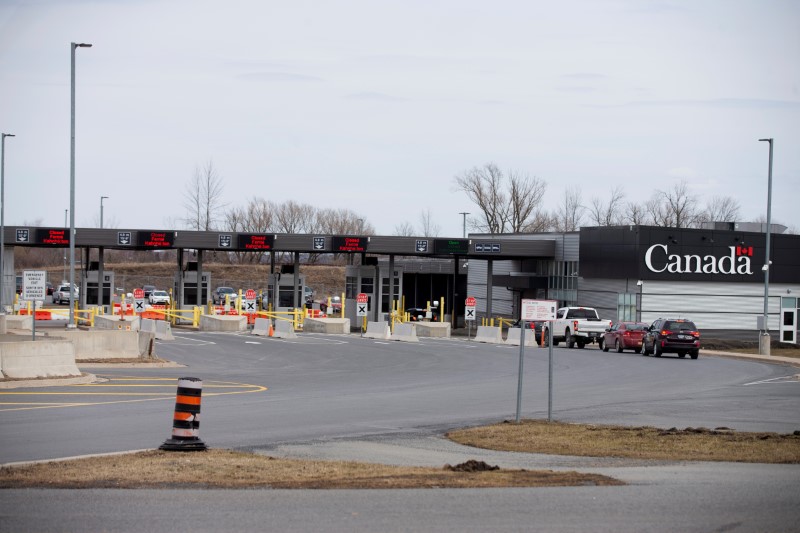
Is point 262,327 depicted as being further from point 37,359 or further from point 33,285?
point 37,359

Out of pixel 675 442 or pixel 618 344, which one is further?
pixel 618 344

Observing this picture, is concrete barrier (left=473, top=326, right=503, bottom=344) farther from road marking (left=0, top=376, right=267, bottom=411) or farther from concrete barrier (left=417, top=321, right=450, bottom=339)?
road marking (left=0, top=376, right=267, bottom=411)

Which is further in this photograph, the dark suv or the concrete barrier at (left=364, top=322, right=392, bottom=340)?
the concrete barrier at (left=364, top=322, right=392, bottom=340)

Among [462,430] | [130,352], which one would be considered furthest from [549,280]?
[462,430]

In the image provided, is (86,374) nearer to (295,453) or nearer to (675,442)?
(295,453)

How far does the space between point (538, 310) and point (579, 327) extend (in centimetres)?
3227

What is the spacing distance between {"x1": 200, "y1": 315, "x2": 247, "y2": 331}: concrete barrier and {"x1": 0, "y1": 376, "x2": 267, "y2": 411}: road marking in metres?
28.2

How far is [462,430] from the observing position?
17844mm

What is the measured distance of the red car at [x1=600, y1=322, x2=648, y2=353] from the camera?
150 ft

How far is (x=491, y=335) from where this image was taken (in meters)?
53.2

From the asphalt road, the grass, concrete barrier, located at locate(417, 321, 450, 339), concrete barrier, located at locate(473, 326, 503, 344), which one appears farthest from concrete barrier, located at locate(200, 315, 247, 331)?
the grass

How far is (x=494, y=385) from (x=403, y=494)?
17118 millimetres

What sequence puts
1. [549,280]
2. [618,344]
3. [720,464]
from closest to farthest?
[720,464], [618,344], [549,280]

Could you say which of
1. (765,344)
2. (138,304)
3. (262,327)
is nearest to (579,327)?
(765,344)
